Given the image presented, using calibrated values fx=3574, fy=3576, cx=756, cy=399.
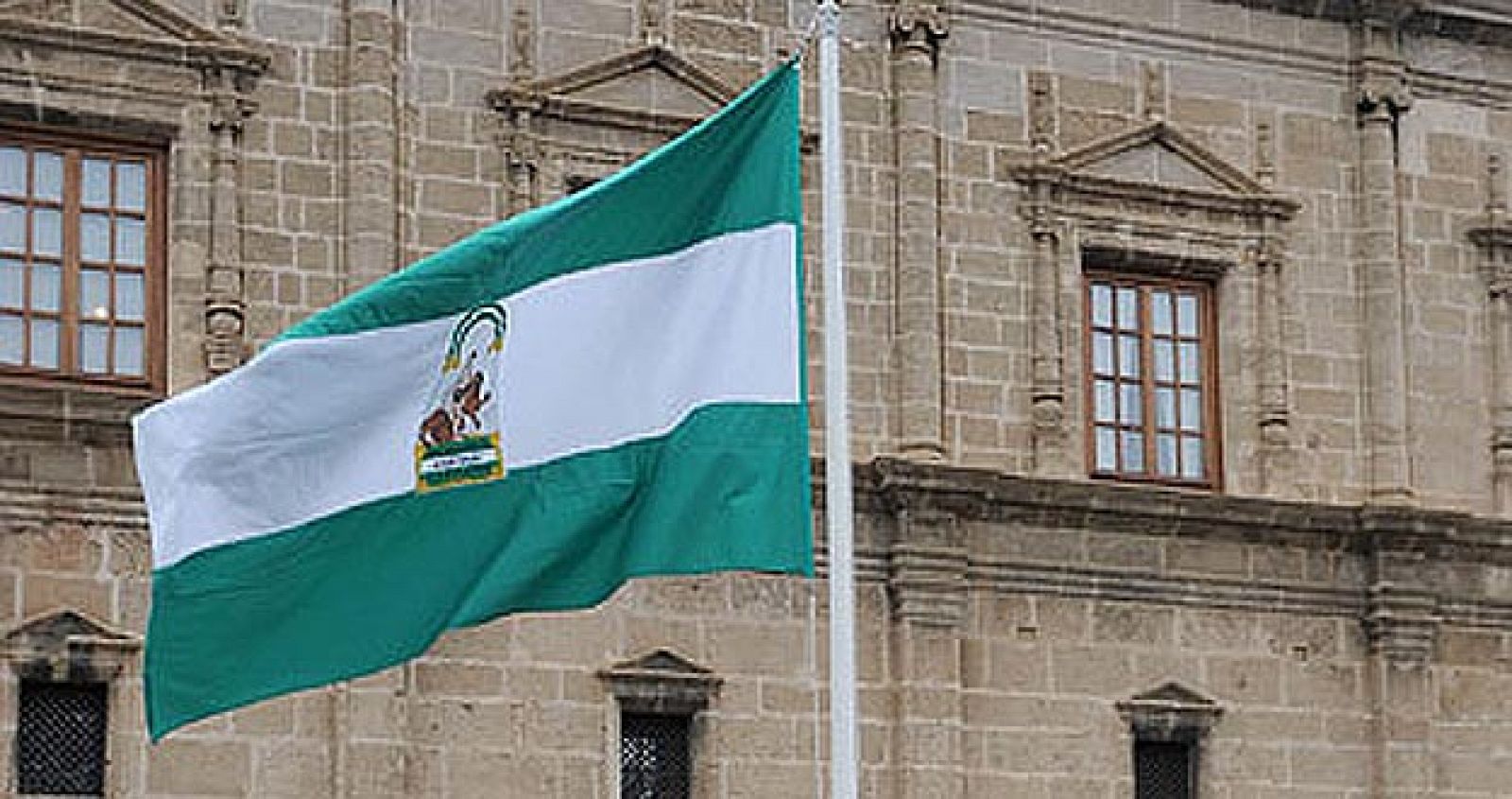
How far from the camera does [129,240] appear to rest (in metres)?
23.7

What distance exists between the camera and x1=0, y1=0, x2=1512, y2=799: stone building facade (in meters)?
23.4

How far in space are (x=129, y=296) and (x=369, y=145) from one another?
1.94m

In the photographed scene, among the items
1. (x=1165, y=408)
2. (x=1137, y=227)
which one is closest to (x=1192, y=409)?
(x=1165, y=408)

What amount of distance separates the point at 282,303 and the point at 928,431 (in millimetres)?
4857

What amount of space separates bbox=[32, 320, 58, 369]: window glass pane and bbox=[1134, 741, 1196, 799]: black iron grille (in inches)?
334

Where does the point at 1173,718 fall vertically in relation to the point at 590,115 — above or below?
below

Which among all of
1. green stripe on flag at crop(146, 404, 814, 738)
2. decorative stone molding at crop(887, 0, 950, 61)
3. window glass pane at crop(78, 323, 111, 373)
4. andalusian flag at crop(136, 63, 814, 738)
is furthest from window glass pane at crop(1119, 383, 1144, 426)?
green stripe on flag at crop(146, 404, 814, 738)

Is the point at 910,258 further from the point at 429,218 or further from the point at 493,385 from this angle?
the point at 493,385

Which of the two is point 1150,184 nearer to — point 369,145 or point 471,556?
point 369,145

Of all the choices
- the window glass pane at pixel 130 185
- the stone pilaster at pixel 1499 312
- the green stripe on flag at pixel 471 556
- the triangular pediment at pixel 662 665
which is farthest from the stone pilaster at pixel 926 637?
the green stripe on flag at pixel 471 556

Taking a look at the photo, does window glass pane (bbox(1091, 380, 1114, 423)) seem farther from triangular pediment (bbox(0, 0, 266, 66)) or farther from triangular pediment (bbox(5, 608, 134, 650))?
triangular pediment (bbox(5, 608, 134, 650))

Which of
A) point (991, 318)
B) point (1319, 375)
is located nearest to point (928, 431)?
point (991, 318)

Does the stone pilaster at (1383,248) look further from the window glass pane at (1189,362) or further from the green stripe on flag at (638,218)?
the green stripe on flag at (638,218)

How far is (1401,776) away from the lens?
27.0 meters
